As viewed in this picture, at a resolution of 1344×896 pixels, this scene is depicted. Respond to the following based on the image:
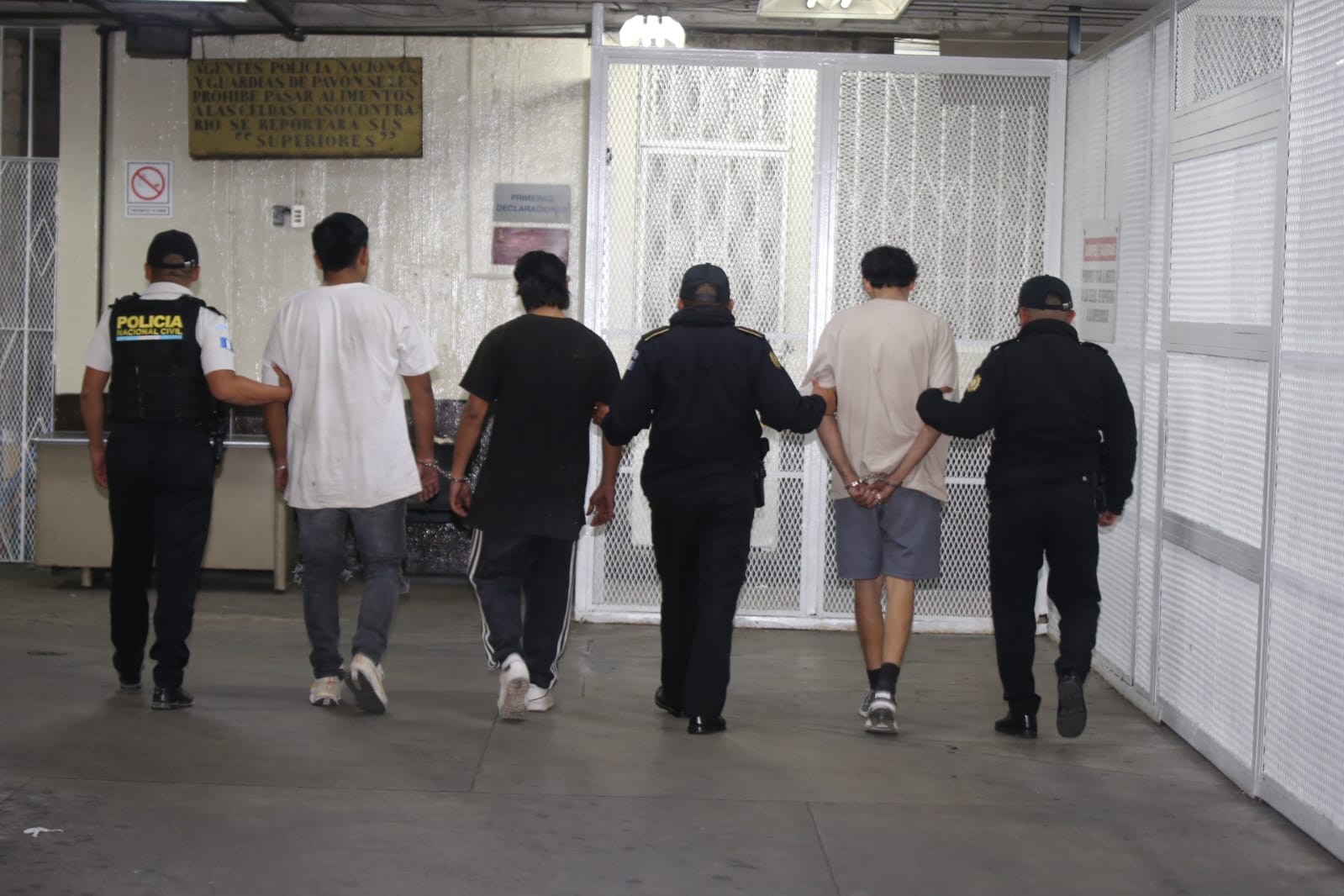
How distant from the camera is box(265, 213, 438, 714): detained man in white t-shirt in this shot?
575 cm

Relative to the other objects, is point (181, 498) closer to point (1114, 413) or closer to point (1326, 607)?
point (1114, 413)

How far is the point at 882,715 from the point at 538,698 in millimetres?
1338

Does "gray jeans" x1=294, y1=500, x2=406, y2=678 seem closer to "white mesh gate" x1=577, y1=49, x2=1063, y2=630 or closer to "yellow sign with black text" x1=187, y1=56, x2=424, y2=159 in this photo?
"white mesh gate" x1=577, y1=49, x2=1063, y2=630

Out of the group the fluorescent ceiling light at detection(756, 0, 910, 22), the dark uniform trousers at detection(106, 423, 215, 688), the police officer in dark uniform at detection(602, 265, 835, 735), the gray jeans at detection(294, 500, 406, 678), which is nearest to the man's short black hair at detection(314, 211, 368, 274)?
the dark uniform trousers at detection(106, 423, 215, 688)

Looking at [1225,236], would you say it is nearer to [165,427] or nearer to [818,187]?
[818,187]

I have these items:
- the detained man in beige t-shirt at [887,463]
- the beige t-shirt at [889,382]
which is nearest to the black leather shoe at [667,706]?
the detained man in beige t-shirt at [887,463]

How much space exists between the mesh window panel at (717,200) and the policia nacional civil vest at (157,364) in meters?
2.60

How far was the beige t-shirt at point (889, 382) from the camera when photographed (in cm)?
596

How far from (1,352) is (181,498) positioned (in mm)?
4316

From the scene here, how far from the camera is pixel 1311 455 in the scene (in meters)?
4.70

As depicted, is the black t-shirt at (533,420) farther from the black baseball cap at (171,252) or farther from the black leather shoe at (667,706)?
the black baseball cap at (171,252)

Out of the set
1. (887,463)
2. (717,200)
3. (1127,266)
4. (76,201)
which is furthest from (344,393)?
(76,201)

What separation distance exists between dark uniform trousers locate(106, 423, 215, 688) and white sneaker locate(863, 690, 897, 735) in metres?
2.64

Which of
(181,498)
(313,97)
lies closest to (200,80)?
(313,97)
